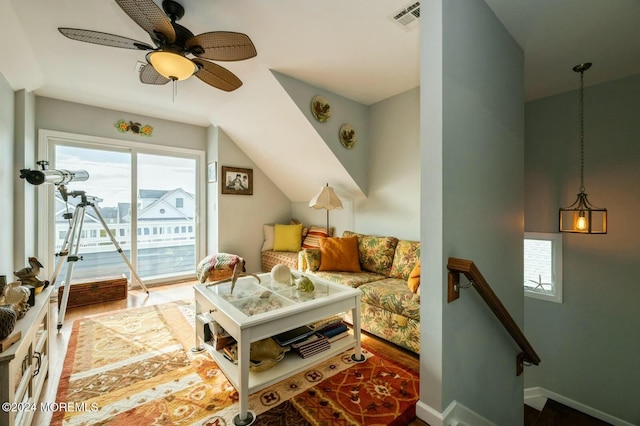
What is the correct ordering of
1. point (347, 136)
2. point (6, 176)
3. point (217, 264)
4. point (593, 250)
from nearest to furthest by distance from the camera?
point (6, 176) → point (593, 250) → point (347, 136) → point (217, 264)

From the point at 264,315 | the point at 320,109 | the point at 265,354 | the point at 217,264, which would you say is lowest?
the point at 265,354

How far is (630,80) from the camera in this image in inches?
101

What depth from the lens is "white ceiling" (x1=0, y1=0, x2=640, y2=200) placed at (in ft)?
6.06

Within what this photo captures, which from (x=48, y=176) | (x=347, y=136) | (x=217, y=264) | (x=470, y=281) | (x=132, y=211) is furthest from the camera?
(x=132, y=211)

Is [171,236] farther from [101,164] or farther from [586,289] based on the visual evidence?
[586,289]

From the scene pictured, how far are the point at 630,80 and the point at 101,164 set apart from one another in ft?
20.2

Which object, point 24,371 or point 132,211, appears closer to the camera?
point 24,371

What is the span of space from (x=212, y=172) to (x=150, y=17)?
3.00 m

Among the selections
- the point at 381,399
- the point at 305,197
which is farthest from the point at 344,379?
the point at 305,197

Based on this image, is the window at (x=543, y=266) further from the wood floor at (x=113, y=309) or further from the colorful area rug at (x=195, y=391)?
the colorful area rug at (x=195, y=391)

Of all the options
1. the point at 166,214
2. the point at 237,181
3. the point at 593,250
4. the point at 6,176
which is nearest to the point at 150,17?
the point at 6,176

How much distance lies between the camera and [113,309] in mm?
3031

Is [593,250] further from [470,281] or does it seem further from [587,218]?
[470,281]

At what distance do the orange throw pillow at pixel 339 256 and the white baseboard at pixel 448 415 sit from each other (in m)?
1.70
